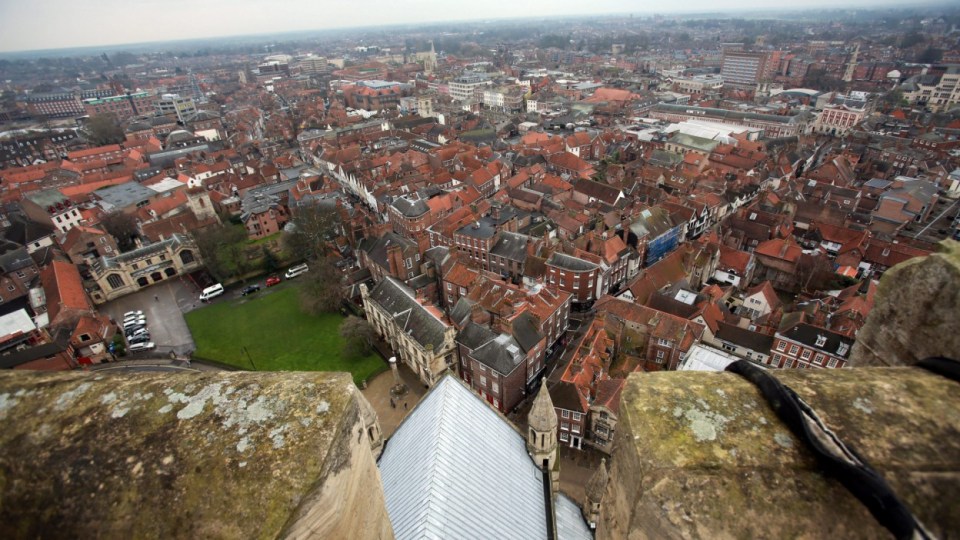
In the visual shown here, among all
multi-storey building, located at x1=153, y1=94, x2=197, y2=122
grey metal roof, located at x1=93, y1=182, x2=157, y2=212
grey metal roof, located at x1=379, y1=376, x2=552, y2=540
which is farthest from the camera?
multi-storey building, located at x1=153, y1=94, x2=197, y2=122

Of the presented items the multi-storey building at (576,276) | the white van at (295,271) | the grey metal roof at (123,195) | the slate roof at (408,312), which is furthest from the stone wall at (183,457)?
the grey metal roof at (123,195)

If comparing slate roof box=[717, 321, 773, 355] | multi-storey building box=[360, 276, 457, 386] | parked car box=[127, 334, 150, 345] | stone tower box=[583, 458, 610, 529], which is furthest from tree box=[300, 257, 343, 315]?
slate roof box=[717, 321, 773, 355]

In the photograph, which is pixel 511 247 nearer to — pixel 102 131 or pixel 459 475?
pixel 459 475

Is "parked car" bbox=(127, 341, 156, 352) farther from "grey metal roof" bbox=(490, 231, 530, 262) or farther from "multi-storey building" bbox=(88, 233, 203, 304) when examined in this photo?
"grey metal roof" bbox=(490, 231, 530, 262)

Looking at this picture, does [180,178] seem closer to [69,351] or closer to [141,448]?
[69,351]

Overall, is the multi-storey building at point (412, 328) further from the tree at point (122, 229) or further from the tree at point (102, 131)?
the tree at point (102, 131)

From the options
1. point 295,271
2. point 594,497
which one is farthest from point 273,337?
point 594,497

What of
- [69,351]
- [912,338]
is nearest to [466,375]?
[912,338]

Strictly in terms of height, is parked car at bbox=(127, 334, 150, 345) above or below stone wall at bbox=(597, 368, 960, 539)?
below
